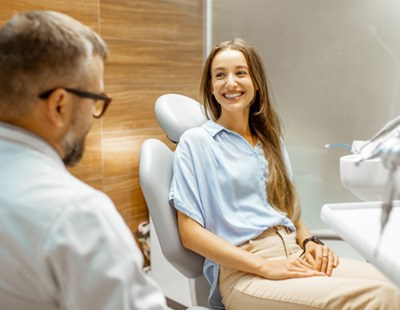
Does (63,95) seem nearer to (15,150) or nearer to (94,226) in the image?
(15,150)

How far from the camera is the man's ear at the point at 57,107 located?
2.72 feet

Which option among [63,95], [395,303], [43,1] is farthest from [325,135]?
[63,95]

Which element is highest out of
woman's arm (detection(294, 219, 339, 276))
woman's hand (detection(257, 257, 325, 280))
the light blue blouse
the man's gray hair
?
the man's gray hair

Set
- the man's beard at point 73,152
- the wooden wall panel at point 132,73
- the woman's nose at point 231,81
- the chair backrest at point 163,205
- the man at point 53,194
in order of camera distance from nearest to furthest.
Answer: the man at point 53,194 < the man's beard at point 73,152 < the chair backrest at point 163,205 < the woman's nose at point 231,81 < the wooden wall panel at point 132,73

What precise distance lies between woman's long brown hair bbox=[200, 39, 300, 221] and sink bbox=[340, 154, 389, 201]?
527mm

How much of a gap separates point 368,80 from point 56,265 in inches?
76.3

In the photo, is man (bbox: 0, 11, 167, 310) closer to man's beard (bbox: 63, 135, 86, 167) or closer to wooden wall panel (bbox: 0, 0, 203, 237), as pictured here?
man's beard (bbox: 63, 135, 86, 167)

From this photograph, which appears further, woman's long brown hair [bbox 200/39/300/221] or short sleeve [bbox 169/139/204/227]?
woman's long brown hair [bbox 200/39/300/221]

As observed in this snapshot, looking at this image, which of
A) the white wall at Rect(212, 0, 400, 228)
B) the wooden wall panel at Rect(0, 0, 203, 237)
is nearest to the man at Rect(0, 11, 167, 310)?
the wooden wall panel at Rect(0, 0, 203, 237)

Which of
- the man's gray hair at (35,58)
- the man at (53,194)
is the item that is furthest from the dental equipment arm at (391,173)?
the man's gray hair at (35,58)

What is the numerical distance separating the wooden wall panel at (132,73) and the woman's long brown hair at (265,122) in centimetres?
81

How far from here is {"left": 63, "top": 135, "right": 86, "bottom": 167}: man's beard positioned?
0.90 meters

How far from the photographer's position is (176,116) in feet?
5.62

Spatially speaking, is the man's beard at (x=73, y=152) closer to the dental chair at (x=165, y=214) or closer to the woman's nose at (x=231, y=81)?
the dental chair at (x=165, y=214)
